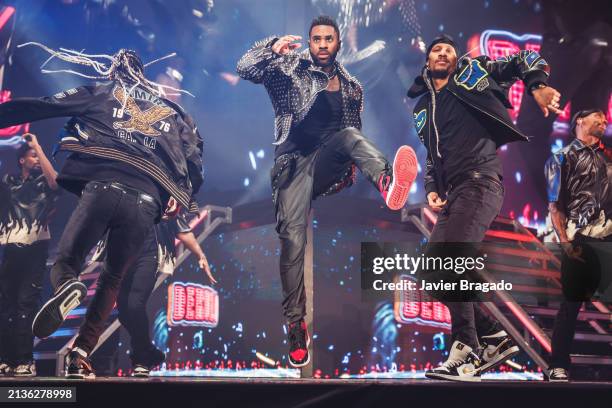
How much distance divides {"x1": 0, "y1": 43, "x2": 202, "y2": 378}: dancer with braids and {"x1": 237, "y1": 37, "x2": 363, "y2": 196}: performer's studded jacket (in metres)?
0.61

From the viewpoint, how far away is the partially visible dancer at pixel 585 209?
454cm

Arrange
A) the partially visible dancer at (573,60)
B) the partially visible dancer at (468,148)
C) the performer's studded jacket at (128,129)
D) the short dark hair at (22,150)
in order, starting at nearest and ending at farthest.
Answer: the partially visible dancer at (468,148) → the performer's studded jacket at (128,129) → the short dark hair at (22,150) → the partially visible dancer at (573,60)

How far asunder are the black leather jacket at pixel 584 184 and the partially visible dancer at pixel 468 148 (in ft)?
4.13

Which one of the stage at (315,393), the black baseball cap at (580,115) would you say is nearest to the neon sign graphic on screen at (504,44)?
the black baseball cap at (580,115)

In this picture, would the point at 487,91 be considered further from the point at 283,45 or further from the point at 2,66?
the point at 2,66

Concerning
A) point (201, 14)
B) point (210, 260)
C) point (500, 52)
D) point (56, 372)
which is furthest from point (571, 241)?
point (56, 372)

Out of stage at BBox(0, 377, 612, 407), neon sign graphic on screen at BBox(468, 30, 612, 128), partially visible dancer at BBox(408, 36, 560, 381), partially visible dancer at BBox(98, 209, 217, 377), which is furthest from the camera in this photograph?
neon sign graphic on screen at BBox(468, 30, 612, 128)

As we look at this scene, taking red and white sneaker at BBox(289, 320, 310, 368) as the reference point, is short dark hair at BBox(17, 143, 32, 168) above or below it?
above

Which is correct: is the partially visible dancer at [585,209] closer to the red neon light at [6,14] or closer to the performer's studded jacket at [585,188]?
the performer's studded jacket at [585,188]

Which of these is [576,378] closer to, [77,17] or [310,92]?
[310,92]

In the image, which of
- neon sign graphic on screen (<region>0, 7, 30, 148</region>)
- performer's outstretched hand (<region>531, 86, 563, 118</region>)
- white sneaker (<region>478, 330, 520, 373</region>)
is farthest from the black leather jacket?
neon sign graphic on screen (<region>0, 7, 30, 148</region>)

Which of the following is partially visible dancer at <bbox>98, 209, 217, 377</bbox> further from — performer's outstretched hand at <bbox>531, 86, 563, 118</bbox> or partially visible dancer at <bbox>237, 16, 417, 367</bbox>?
performer's outstretched hand at <bbox>531, 86, 563, 118</bbox>

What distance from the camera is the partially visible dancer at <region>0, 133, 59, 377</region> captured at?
4.41 metres

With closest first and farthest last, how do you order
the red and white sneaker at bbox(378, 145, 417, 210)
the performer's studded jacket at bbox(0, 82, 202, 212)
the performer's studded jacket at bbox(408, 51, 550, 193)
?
the performer's studded jacket at bbox(408, 51, 550, 193) < the red and white sneaker at bbox(378, 145, 417, 210) < the performer's studded jacket at bbox(0, 82, 202, 212)
